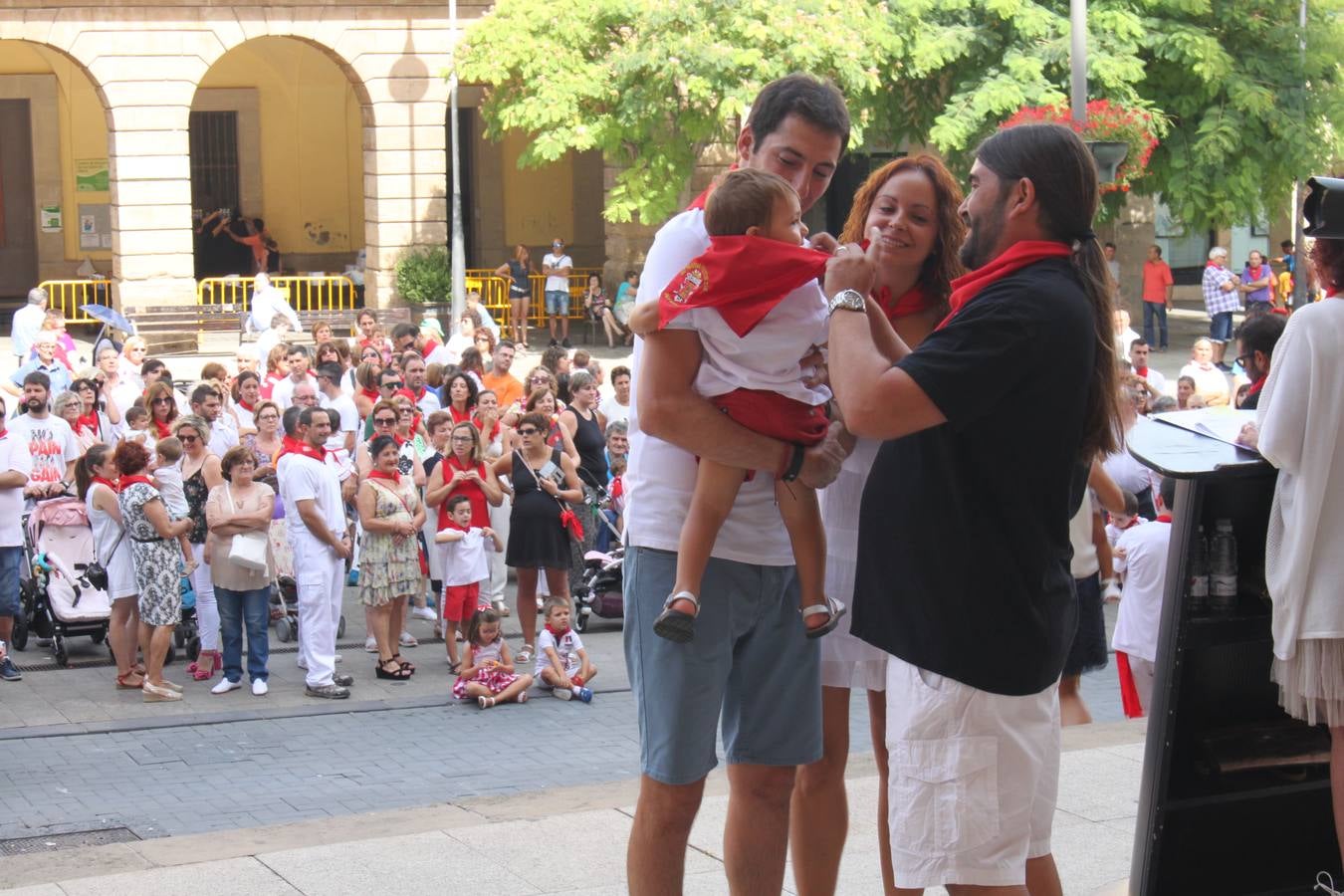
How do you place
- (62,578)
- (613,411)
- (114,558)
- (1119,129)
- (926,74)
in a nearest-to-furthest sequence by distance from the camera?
(114,558) → (62,578) → (613,411) → (1119,129) → (926,74)

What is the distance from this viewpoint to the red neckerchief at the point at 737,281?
11.5 ft

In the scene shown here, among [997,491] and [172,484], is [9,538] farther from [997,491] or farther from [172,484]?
[997,491]

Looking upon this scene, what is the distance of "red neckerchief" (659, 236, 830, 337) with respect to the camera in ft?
11.5

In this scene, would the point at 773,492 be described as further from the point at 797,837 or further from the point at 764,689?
the point at 797,837

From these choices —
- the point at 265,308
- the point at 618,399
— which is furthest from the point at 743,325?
the point at 265,308

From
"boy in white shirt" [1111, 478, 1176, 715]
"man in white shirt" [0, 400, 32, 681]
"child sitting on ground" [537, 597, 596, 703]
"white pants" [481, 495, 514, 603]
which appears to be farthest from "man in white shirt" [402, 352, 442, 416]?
"boy in white shirt" [1111, 478, 1176, 715]

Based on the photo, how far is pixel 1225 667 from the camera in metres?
4.57

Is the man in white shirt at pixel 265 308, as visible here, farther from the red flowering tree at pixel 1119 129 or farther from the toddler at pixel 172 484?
the toddler at pixel 172 484

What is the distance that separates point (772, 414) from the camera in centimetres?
364

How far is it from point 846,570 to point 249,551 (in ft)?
23.7

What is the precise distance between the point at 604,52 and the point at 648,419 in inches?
861

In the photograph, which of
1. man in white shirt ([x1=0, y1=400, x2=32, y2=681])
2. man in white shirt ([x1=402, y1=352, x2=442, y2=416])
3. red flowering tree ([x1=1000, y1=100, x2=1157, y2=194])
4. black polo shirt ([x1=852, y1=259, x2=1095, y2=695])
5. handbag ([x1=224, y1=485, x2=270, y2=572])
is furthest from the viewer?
red flowering tree ([x1=1000, y1=100, x2=1157, y2=194])

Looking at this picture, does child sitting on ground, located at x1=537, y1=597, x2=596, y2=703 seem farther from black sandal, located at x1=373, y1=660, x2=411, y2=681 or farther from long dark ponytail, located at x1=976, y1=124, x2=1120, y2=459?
long dark ponytail, located at x1=976, y1=124, x2=1120, y2=459

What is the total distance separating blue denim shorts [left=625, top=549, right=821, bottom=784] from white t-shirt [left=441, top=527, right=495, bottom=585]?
7720mm
